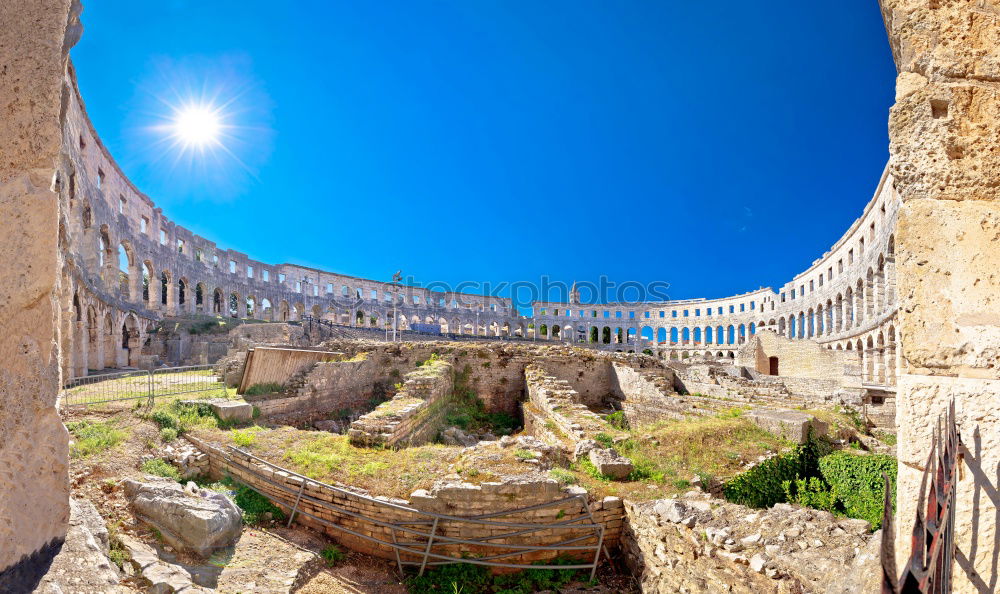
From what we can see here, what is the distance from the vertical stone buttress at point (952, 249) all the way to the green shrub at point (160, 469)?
27.6 ft

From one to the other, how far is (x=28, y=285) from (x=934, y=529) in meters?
3.41

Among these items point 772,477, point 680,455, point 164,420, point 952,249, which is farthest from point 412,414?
point 952,249

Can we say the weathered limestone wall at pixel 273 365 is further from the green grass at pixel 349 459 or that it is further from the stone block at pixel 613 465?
the stone block at pixel 613 465

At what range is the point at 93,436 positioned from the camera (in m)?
6.90

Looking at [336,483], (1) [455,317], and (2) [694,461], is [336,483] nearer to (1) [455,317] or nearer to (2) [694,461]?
(2) [694,461]

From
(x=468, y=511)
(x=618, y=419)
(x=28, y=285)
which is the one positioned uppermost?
(x=28, y=285)

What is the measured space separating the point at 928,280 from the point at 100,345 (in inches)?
953

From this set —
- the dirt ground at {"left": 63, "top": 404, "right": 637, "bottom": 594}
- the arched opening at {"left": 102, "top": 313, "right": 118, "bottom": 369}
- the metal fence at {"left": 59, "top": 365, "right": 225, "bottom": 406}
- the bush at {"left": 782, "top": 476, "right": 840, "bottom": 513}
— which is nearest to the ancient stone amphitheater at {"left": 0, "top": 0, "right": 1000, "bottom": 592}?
the dirt ground at {"left": 63, "top": 404, "right": 637, "bottom": 594}

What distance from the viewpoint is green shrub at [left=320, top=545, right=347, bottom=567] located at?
566 centimetres

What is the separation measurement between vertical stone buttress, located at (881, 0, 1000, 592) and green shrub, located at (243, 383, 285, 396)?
12.6m

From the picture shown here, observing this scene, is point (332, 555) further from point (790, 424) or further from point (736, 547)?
point (790, 424)

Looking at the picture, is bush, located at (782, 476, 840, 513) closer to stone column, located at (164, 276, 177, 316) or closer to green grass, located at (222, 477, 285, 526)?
green grass, located at (222, 477, 285, 526)

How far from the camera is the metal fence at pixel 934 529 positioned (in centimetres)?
125

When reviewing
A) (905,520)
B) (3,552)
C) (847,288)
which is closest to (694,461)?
(905,520)
